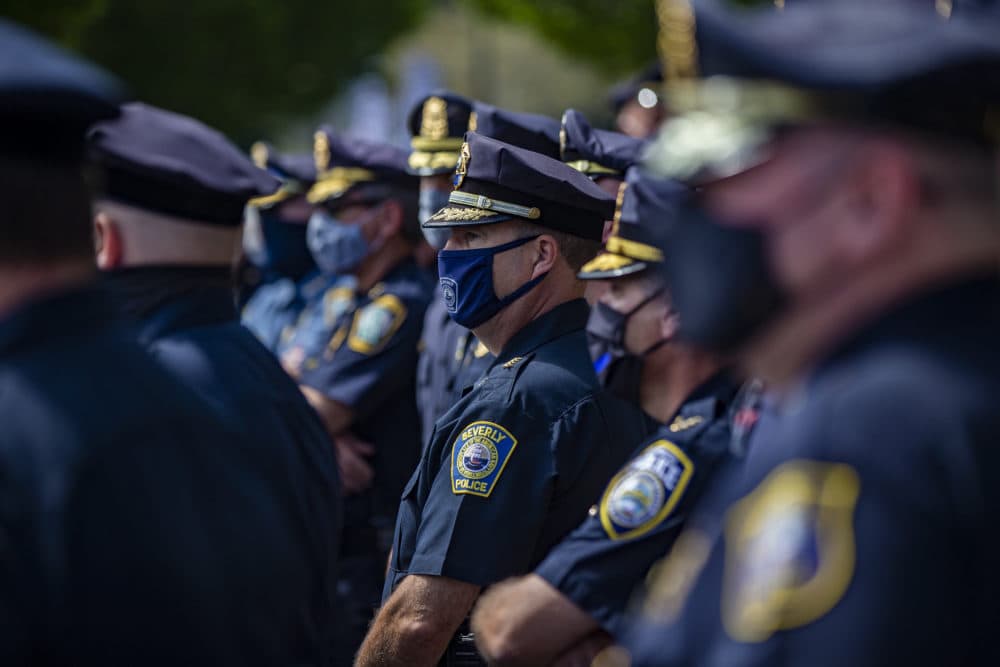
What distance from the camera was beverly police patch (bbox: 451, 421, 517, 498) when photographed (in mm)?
3521

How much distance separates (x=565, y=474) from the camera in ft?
11.9

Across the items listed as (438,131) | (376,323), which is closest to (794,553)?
(376,323)

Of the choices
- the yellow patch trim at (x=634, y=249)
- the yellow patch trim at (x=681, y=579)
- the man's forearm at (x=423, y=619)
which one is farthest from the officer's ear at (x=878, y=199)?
the yellow patch trim at (x=634, y=249)

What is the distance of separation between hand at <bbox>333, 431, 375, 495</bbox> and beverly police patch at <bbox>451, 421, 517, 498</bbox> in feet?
7.34

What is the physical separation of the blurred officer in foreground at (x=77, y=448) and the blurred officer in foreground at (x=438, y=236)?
263 centimetres

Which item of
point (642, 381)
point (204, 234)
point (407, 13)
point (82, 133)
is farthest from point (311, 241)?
point (407, 13)

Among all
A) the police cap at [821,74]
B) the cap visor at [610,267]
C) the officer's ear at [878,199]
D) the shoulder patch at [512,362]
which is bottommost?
the shoulder patch at [512,362]

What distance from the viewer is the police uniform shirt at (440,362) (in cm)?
513

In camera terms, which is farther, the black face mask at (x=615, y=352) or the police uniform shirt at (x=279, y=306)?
the police uniform shirt at (x=279, y=306)

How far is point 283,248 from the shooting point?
8641 mm

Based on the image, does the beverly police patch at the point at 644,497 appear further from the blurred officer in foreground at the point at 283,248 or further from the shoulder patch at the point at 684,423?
the blurred officer in foreground at the point at 283,248

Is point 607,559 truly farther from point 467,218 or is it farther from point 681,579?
point 467,218

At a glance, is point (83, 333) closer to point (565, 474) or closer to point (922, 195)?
point (922, 195)

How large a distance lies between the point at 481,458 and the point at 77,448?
162 cm
